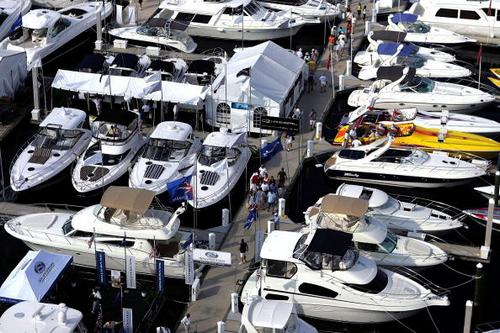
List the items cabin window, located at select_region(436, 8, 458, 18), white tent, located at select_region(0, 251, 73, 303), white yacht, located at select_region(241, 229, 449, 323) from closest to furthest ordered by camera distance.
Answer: white tent, located at select_region(0, 251, 73, 303), white yacht, located at select_region(241, 229, 449, 323), cabin window, located at select_region(436, 8, 458, 18)

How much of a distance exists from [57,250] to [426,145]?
52.9 ft

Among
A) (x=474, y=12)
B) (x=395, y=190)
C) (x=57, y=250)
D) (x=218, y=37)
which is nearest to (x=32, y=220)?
(x=57, y=250)

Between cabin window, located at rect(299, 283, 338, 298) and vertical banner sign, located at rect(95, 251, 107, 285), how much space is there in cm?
649

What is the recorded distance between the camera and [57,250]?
37562 mm

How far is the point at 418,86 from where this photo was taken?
4934 centimetres

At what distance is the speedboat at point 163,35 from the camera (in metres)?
55.3

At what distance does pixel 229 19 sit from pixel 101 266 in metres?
24.2

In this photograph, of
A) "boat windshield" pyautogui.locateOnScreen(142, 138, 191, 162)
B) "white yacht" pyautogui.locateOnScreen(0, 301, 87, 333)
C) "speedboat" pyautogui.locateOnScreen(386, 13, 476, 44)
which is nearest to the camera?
"white yacht" pyautogui.locateOnScreen(0, 301, 87, 333)

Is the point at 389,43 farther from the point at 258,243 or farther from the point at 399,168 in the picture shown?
the point at 258,243

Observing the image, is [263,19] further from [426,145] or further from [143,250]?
[143,250]

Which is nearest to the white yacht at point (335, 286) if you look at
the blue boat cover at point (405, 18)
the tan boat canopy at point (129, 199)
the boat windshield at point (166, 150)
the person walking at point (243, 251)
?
the person walking at point (243, 251)

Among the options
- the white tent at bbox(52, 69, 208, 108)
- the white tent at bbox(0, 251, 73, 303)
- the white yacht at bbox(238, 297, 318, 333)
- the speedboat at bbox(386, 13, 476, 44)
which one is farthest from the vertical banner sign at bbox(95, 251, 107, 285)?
the speedboat at bbox(386, 13, 476, 44)

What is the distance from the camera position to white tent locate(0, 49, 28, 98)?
1925 inches

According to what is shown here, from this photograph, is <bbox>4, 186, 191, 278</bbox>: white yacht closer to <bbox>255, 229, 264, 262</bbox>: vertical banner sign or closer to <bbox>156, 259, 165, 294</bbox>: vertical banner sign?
<bbox>156, 259, 165, 294</bbox>: vertical banner sign
